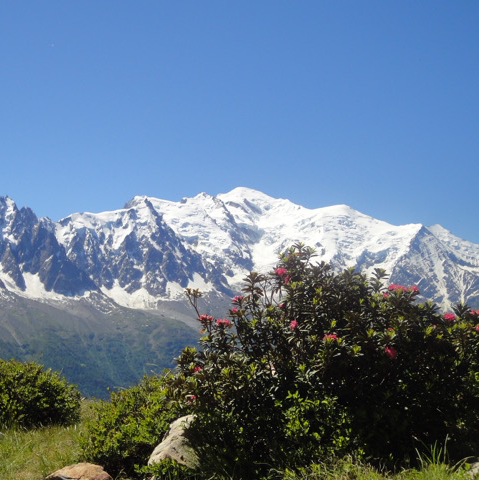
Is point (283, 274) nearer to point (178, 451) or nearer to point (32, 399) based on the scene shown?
point (178, 451)

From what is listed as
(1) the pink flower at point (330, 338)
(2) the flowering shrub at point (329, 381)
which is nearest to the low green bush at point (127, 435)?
(2) the flowering shrub at point (329, 381)

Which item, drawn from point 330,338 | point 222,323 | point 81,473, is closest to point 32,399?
point 81,473

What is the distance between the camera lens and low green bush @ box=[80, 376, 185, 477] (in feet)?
34.4

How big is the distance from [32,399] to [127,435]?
5.21 meters

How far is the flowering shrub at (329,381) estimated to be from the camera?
9266 mm

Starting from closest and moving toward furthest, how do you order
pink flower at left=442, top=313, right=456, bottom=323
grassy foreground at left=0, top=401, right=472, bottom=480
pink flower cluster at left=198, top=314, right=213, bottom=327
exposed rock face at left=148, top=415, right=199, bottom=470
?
grassy foreground at left=0, top=401, right=472, bottom=480 → exposed rock face at left=148, top=415, right=199, bottom=470 → pink flower cluster at left=198, top=314, right=213, bottom=327 → pink flower at left=442, top=313, right=456, bottom=323

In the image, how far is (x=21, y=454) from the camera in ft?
37.0

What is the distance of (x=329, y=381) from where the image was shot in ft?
32.4

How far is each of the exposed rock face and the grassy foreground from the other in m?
0.87

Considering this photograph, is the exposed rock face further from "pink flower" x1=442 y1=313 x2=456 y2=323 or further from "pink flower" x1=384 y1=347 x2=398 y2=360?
"pink flower" x1=442 y1=313 x2=456 y2=323

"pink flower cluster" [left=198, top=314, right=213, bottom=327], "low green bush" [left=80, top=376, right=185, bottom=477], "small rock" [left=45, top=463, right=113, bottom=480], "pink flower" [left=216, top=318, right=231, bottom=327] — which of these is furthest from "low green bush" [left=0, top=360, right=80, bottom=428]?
"pink flower" [left=216, top=318, right=231, bottom=327]

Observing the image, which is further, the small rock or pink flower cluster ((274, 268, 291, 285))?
pink flower cluster ((274, 268, 291, 285))

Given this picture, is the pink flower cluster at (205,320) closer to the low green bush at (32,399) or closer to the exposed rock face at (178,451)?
the exposed rock face at (178,451)

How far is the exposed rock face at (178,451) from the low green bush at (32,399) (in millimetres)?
6045
